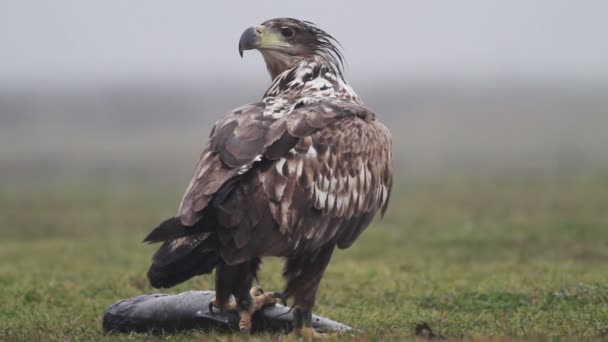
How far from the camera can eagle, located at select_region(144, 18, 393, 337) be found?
820cm

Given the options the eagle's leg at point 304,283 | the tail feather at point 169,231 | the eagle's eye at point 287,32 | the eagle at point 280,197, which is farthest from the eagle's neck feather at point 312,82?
the tail feather at point 169,231

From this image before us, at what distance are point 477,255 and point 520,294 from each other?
5.47 m

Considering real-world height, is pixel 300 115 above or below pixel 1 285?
above

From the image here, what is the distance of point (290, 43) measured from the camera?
412 inches

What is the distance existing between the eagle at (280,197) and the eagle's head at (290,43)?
551 mm

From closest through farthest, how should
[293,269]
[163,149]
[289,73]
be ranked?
[293,269], [289,73], [163,149]

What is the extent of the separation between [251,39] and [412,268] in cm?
508

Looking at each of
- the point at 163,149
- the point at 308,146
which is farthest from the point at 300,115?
the point at 163,149

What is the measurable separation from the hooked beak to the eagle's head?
Answer: 0.02m

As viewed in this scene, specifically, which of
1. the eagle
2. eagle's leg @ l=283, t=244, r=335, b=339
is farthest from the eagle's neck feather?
eagle's leg @ l=283, t=244, r=335, b=339

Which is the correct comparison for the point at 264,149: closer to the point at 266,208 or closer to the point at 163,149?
the point at 266,208

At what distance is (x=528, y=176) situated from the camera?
37562mm

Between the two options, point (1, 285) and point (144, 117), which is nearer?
point (1, 285)

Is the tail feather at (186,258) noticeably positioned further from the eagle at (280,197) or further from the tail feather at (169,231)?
the tail feather at (169,231)
